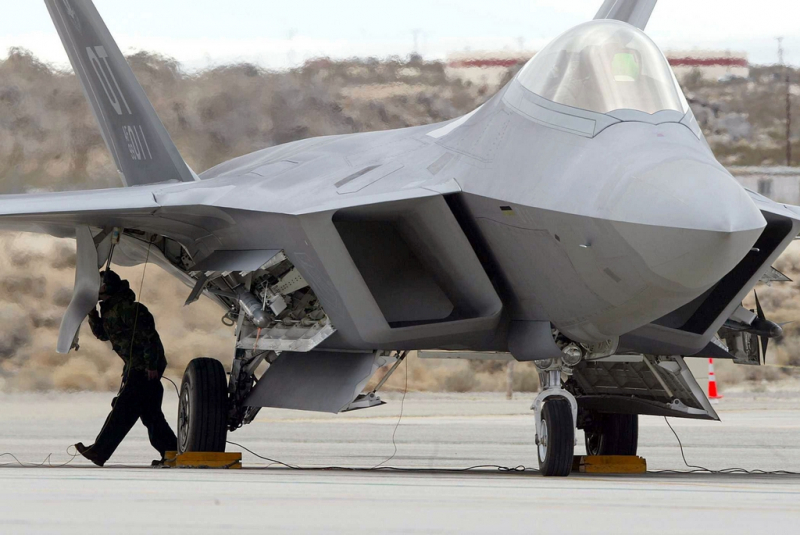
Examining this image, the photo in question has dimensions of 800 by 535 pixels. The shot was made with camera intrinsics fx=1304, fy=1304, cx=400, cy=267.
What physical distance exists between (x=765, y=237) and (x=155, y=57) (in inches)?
612

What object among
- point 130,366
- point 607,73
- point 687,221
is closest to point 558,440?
point 687,221

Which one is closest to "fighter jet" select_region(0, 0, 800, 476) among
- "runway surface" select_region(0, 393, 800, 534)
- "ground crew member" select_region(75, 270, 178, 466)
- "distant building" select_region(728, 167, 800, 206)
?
"ground crew member" select_region(75, 270, 178, 466)

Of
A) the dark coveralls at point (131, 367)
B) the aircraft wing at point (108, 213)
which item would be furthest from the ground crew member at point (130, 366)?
the aircraft wing at point (108, 213)

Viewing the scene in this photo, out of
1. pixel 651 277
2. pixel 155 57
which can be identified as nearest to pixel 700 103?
pixel 155 57

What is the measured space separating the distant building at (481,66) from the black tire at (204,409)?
1633 cm

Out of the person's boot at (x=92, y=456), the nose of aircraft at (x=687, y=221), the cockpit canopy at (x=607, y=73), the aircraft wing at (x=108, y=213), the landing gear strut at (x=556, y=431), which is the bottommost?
the person's boot at (x=92, y=456)

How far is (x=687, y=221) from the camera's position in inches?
223

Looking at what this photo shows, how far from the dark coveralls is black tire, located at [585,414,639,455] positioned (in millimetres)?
3035

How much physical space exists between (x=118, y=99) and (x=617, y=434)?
4.52m

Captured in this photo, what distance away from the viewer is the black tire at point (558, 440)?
22.4 ft

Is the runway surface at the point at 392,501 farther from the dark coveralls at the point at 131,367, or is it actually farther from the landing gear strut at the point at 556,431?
the dark coveralls at the point at 131,367

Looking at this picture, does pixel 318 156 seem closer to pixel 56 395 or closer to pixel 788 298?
pixel 56 395

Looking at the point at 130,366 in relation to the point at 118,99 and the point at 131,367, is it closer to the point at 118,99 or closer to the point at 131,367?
the point at 131,367

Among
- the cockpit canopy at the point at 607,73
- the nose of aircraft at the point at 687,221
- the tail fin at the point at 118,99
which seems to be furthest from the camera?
the tail fin at the point at 118,99
